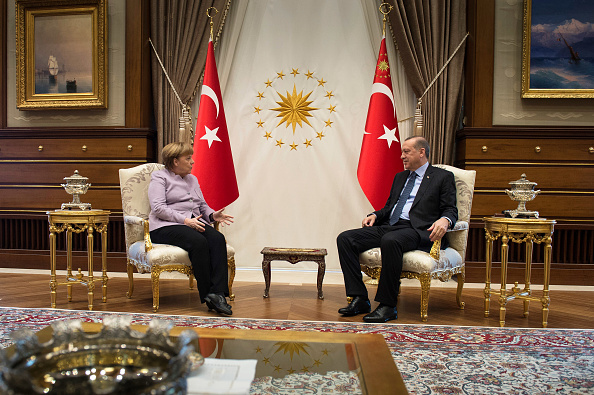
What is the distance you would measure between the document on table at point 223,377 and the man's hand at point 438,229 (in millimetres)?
2092

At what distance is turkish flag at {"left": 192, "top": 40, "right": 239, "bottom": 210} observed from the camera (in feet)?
15.6

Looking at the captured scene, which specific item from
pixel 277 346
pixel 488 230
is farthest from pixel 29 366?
pixel 488 230

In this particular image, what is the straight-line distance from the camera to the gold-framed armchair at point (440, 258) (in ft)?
10.5

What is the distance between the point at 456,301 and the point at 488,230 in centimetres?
73

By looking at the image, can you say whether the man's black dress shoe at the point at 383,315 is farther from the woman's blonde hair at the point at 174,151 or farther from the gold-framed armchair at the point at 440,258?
the woman's blonde hair at the point at 174,151

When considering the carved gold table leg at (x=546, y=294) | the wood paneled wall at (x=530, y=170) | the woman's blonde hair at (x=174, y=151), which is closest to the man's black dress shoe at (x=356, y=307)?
the carved gold table leg at (x=546, y=294)

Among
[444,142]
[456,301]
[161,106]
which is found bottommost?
[456,301]

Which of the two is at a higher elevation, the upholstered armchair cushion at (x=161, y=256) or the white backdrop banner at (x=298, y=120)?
the white backdrop banner at (x=298, y=120)

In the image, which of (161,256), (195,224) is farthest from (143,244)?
(195,224)

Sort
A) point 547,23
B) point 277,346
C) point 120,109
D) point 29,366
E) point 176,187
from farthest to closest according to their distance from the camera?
point 120,109, point 547,23, point 176,187, point 277,346, point 29,366

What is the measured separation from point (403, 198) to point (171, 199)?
1.83 metres

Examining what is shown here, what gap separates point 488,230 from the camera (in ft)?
11.1

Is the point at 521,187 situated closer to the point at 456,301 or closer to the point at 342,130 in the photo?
the point at 456,301

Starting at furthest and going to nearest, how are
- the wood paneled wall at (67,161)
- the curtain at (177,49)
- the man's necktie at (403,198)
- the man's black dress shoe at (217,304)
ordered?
the curtain at (177,49)
the wood paneled wall at (67,161)
the man's necktie at (403,198)
the man's black dress shoe at (217,304)
